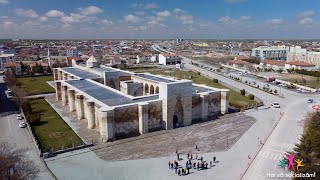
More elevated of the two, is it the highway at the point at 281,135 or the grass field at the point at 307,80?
the grass field at the point at 307,80

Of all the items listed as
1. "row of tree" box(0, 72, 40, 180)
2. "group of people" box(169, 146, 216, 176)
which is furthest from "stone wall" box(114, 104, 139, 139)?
"row of tree" box(0, 72, 40, 180)

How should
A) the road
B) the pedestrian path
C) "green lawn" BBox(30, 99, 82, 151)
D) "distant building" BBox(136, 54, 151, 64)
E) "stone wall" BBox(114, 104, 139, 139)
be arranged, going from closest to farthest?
the road, the pedestrian path, "green lawn" BBox(30, 99, 82, 151), "stone wall" BBox(114, 104, 139, 139), "distant building" BBox(136, 54, 151, 64)

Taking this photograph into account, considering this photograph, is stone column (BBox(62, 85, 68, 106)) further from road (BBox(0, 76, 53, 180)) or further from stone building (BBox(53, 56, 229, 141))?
road (BBox(0, 76, 53, 180))

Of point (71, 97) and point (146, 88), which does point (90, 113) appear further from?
point (146, 88)

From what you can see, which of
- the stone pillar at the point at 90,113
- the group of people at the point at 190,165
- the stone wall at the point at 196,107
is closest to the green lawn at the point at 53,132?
the stone pillar at the point at 90,113

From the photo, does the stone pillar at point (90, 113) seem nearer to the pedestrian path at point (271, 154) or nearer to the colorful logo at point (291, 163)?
the pedestrian path at point (271, 154)

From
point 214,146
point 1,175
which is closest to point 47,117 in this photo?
point 1,175
